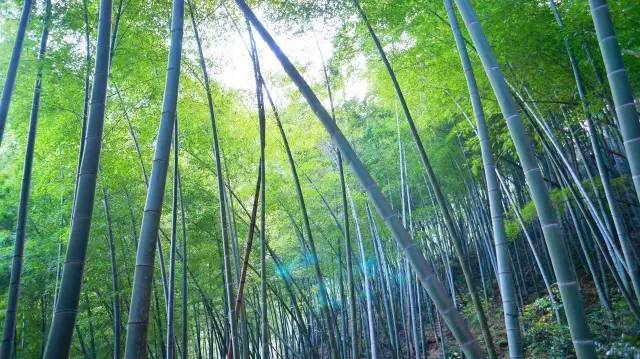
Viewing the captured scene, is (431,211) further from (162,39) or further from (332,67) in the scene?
(162,39)

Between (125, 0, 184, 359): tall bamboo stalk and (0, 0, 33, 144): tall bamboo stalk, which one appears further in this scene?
(0, 0, 33, 144): tall bamboo stalk

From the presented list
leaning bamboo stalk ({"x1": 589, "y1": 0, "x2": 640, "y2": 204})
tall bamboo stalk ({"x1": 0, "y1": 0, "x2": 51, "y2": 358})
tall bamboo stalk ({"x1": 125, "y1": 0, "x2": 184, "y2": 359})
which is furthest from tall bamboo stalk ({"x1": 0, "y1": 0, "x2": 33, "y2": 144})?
leaning bamboo stalk ({"x1": 589, "y1": 0, "x2": 640, "y2": 204})

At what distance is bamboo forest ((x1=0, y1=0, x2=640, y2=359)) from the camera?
182 centimetres

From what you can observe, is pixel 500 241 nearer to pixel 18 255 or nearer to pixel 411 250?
pixel 411 250

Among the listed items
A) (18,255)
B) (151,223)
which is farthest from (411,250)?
(18,255)

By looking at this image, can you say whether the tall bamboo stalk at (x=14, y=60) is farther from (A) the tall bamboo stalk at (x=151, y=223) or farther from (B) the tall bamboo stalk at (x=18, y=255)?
(A) the tall bamboo stalk at (x=151, y=223)

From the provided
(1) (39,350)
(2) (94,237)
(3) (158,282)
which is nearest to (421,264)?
(2) (94,237)

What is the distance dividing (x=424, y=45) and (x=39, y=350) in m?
8.24

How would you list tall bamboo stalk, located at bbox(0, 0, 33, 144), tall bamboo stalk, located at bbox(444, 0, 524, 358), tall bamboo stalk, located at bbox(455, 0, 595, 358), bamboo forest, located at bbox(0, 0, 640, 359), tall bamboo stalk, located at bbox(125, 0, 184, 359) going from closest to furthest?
tall bamboo stalk, located at bbox(125, 0, 184, 359)
tall bamboo stalk, located at bbox(455, 0, 595, 358)
bamboo forest, located at bbox(0, 0, 640, 359)
tall bamboo stalk, located at bbox(444, 0, 524, 358)
tall bamboo stalk, located at bbox(0, 0, 33, 144)

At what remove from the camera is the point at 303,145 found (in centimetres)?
752

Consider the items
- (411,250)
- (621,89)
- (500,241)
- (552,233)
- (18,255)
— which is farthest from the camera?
(18,255)

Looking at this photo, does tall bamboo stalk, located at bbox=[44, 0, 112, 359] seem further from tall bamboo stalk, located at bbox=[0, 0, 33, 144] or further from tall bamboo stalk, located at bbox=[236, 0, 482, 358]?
tall bamboo stalk, located at bbox=[0, 0, 33, 144]

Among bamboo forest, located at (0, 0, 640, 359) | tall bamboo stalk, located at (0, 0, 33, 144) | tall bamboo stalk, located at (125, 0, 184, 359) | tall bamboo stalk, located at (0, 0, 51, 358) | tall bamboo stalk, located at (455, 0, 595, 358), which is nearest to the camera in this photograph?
tall bamboo stalk, located at (125, 0, 184, 359)

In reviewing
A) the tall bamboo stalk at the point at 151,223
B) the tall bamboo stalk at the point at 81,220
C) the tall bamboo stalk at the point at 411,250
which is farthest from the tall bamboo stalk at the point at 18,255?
the tall bamboo stalk at the point at 411,250
